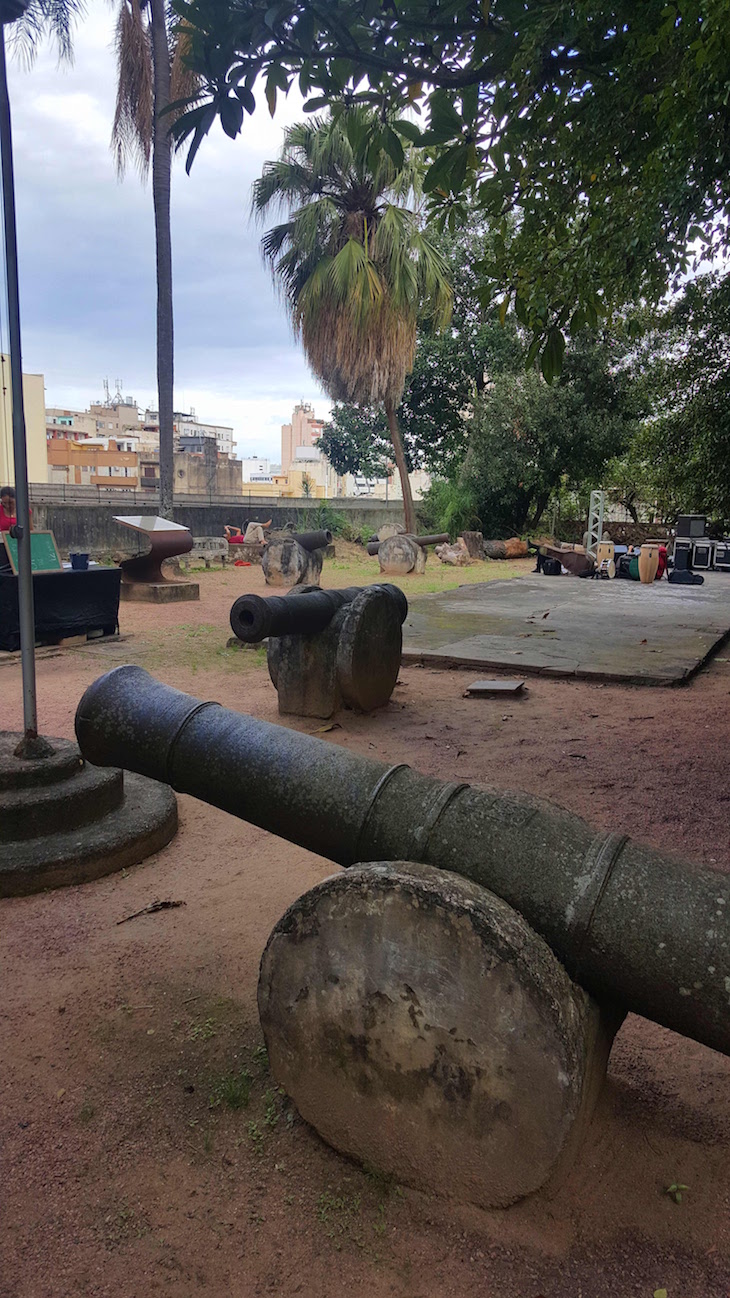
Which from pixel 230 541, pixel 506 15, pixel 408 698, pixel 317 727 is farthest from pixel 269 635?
pixel 230 541

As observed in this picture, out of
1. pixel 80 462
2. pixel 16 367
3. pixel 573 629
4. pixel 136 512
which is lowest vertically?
pixel 573 629

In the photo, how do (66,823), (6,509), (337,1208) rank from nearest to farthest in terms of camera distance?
(337,1208) → (66,823) → (6,509)

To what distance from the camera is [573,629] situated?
31.9 feet

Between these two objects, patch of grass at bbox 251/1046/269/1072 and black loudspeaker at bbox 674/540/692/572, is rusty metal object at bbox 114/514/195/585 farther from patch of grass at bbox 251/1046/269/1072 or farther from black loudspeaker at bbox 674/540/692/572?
patch of grass at bbox 251/1046/269/1072

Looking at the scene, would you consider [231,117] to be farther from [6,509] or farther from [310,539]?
[310,539]

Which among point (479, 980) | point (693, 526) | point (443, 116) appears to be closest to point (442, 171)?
point (443, 116)

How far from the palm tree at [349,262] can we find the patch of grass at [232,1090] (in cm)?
1906

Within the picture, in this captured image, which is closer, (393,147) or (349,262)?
(393,147)

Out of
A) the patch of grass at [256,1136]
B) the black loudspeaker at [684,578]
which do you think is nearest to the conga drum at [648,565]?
the black loudspeaker at [684,578]

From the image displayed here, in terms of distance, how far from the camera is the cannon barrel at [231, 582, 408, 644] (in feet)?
17.6

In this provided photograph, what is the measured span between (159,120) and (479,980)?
56.1 feet

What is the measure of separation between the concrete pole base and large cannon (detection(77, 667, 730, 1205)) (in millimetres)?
1861

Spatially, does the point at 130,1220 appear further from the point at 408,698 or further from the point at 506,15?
the point at 408,698

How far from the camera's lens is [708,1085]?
7.44 feet
